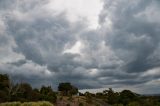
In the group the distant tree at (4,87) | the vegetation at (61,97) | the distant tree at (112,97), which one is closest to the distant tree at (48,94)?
the vegetation at (61,97)

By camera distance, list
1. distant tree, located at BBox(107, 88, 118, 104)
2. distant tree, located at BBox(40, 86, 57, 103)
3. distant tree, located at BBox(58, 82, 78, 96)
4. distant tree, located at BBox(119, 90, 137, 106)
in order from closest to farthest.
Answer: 1. distant tree, located at BBox(40, 86, 57, 103)
2. distant tree, located at BBox(119, 90, 137, 106)
3. distant tree, located at BBox(107, 88, 118, 104)
4. distant tree, located at BBox(58, 82, 78, 96)

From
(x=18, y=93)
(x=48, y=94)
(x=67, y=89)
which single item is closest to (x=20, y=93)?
(x=18, y=93)

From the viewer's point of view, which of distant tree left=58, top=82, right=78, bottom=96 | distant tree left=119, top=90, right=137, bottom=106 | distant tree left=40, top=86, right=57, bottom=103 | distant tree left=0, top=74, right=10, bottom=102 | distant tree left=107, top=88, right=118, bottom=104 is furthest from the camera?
distant tree left=58, top=82, right=78, bottom=96

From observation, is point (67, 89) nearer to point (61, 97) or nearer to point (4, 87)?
point (61, 97)

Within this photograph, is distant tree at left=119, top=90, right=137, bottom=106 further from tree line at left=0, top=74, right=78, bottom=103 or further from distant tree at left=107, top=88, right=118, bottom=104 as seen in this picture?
tree line at left=0, top=74, right=78, bottom=103

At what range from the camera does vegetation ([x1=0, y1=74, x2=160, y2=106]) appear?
417ft

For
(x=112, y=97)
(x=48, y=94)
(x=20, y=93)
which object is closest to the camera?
(x=20, y=93)

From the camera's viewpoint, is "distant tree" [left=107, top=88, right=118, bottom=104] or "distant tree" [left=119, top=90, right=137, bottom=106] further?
"distant tree" [left=107, top=88, right=118, bottom=104]

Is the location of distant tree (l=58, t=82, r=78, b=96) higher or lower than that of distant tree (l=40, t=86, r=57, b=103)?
higher

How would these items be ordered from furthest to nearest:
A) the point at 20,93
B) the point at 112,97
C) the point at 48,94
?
the point at 112,97 < the point at 48,94 < the point at 20,93

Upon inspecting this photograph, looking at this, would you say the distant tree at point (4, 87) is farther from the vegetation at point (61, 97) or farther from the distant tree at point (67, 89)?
the distant tree at point (67, 89)

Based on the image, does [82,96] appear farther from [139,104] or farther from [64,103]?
[139,104]

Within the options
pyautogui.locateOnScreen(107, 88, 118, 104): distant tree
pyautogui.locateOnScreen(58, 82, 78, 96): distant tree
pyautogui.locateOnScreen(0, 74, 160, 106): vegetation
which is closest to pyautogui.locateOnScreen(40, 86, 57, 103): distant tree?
pyautogui.locateOnScreen(0, 74, 160, 106): vegetation

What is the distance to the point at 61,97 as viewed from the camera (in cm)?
14200
